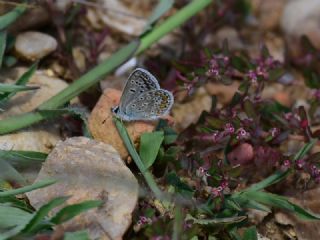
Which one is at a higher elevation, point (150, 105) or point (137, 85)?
point (137, 85)

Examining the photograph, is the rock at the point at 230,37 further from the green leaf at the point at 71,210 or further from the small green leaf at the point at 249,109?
the green leaf at the point at 71,210

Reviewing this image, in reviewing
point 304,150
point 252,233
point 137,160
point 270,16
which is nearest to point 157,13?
point 137,160

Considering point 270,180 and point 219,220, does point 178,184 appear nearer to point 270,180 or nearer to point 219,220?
point 219,220

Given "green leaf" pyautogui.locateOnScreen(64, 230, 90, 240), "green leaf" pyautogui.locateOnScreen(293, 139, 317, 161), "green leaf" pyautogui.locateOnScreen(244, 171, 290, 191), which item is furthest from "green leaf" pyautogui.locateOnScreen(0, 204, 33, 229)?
"green leaf" pyautogui.locateOnScreen(293, 139, 317, 161)

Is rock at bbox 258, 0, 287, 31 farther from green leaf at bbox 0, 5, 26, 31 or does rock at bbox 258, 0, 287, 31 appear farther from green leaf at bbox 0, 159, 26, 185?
green leaf at bbox 0, 159, 26, 185

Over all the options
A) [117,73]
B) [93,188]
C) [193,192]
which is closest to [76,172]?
[93,188]

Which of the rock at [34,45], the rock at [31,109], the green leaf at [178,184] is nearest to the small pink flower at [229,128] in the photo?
the green leaf at [178,184]

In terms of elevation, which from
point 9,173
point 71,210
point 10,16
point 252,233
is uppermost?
point 10,16
